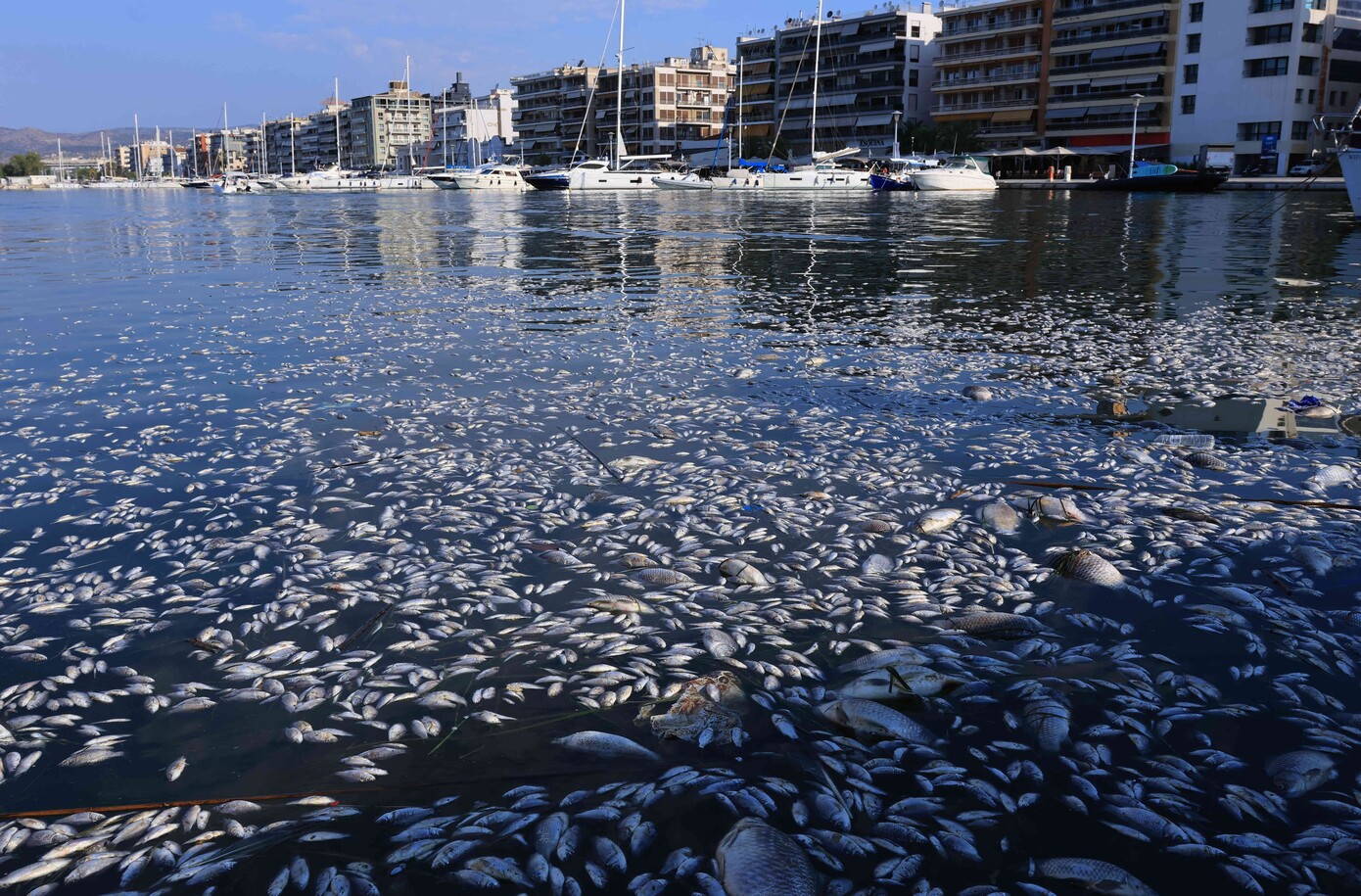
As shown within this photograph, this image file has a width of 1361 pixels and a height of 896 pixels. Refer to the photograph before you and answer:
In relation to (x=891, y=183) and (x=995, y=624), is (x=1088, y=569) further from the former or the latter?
(x=891, y=183)

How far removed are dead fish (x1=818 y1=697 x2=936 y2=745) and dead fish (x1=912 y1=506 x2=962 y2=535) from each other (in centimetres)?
177

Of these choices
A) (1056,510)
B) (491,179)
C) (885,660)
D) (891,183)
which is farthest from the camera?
(491,179)

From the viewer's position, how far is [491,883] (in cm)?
261

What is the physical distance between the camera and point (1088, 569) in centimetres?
443

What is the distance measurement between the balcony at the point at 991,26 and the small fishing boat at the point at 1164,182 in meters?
28.4

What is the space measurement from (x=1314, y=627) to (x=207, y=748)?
13.3ft

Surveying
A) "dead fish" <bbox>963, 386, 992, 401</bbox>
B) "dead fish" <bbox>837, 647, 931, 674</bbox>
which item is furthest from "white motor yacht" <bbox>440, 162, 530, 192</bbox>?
"dead fish" <bbox>837, 647, 931, 674</bbox>

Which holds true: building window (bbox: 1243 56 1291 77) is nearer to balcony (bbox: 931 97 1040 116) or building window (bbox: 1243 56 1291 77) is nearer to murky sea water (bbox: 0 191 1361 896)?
balcony (bbox: 931 97 1040 116)

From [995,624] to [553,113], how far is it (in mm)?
157146

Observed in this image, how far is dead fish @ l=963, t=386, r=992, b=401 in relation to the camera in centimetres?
777

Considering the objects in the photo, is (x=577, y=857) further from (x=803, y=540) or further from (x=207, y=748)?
(x=803, y=540)

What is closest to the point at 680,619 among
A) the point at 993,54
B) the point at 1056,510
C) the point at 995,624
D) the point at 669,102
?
the point at 995,624

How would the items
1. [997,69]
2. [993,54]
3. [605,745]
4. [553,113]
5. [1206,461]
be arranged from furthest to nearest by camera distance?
[553,113] < [997,69] < [993,54] < [1206,461] < [605,745]

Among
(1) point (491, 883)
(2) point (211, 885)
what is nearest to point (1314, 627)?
(1) point (491, 883)
